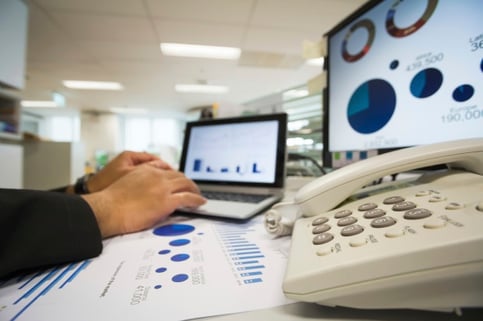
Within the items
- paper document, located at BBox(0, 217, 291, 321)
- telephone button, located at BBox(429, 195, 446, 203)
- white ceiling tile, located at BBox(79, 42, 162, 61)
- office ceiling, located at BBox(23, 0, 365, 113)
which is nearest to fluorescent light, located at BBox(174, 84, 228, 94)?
office ceiling, located at BBox(23, 0, 365, 113)

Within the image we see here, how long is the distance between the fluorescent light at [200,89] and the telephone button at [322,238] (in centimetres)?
422

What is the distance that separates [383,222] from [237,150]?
1.62 ft

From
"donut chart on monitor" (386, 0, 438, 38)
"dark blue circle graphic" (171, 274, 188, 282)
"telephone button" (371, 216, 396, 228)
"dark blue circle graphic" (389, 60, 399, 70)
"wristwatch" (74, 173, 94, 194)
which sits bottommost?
"dark blue circle graphic" (171, 274, 188, 282)

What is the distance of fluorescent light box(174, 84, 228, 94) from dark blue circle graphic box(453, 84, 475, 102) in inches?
160

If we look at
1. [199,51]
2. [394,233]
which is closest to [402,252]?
[394,233]

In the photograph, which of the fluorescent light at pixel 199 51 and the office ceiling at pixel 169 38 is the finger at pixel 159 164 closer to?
the office ceiling at pixel 169 38

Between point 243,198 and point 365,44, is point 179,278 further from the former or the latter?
point 365,44

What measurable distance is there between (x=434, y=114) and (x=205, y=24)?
231 cm

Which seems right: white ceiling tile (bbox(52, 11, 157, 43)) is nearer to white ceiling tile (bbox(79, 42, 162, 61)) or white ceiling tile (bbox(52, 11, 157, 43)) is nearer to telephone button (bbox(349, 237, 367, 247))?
white ceiling tile (bbox(79, 42, 162, 61))

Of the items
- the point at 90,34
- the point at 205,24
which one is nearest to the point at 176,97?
the point at 90,34

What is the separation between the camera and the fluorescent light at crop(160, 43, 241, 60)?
8.88 feet

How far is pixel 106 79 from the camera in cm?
372

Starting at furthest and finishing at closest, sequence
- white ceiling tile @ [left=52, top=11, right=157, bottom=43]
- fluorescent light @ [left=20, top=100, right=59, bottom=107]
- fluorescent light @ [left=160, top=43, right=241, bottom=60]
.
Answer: fluorescent light @ [left=20, top=100, right=59, bottom=107], fluorescent light @ [left=160, top=43, right=241, bottom=60], white ceiling tile @ [left=52, top=11, right=157, bottom=43]

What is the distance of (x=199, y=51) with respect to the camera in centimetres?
282
